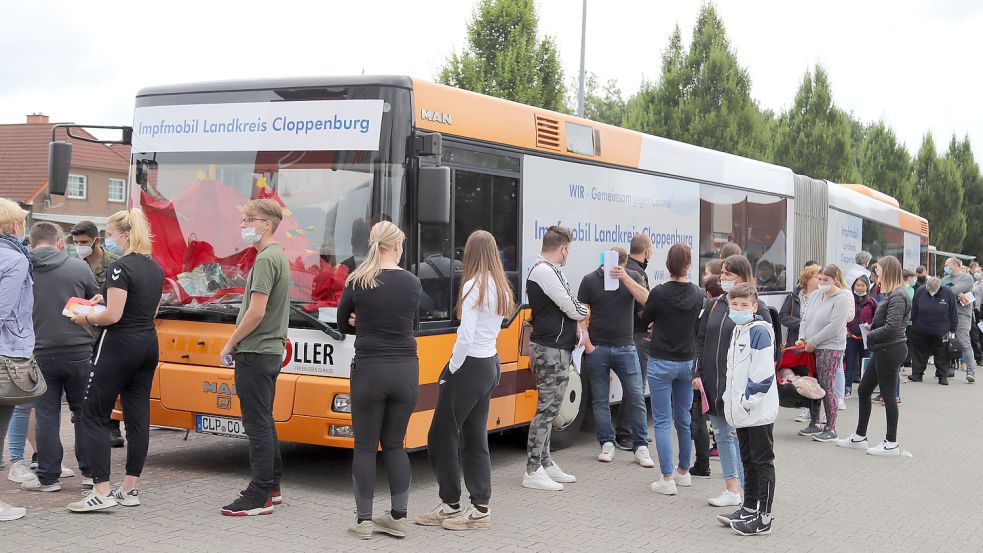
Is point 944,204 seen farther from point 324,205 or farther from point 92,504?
point 92,504

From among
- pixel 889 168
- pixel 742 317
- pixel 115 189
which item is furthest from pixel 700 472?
pixel 889 168

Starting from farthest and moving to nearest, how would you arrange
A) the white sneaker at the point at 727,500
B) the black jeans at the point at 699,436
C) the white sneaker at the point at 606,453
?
the white sneaker at the point at 606,453, the black jeans at the point at 699,436, the white sneaker at the point at 727,500

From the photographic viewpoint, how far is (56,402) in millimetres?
6906

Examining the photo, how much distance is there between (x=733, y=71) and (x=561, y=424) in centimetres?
3108

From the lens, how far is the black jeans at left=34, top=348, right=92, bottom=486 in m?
6.76

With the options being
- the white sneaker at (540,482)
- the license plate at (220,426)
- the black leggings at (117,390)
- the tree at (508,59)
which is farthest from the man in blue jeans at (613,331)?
the tree at (508,59)

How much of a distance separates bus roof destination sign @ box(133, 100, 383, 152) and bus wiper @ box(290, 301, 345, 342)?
1094mm

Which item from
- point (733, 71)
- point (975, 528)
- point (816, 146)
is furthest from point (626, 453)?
point (816, 146)

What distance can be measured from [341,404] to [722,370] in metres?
2.55

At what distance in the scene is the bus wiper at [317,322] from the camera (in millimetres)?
6790

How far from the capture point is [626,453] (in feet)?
30.1

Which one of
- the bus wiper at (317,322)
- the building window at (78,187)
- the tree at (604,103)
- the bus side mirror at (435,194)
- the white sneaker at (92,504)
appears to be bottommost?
the white sneaker at (92,504)

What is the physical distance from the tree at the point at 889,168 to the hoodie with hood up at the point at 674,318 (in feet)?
158

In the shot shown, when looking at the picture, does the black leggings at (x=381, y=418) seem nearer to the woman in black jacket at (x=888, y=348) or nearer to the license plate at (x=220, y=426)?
the license plate at (x=220, y=426)
